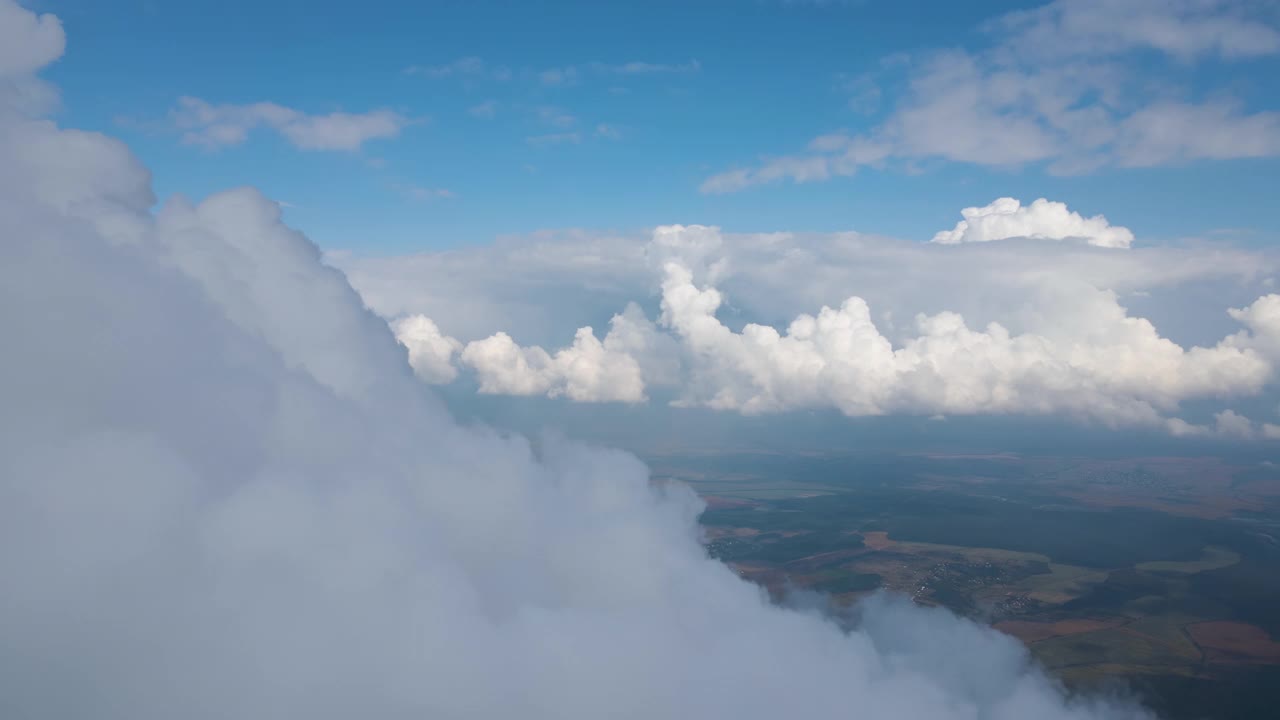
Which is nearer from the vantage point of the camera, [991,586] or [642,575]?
[642,575]

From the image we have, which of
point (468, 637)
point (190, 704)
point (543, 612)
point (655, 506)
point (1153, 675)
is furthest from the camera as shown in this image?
point (1153, 675)

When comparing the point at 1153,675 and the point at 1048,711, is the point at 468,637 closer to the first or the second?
the point at 1048,711

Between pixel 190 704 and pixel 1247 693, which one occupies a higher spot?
pixel 190 704

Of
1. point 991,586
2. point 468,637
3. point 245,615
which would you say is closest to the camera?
point 245,615

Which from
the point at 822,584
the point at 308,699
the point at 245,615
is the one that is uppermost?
the point at 245,615

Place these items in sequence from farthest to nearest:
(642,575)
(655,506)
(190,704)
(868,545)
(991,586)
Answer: (868,545) → (991,586) → (655,506) → (642,575) → (190,704)

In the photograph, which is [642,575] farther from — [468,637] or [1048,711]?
[1048,711]

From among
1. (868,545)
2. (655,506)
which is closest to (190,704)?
(655,506)

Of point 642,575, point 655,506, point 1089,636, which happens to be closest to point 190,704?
point 642,575

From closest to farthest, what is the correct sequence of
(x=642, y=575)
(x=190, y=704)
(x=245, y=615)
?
1. (x=190, y=704)
2. (x=245, y=615)
3. (x=642, y=575)
